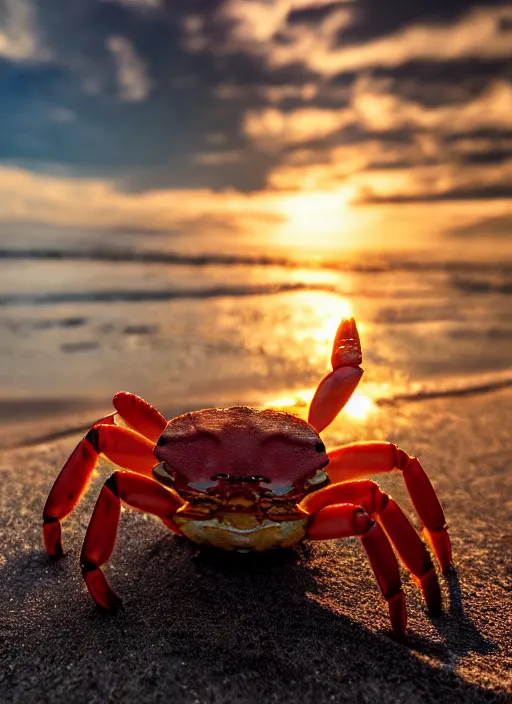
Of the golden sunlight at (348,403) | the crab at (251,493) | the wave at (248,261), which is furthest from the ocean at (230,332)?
the crab at (251,493)

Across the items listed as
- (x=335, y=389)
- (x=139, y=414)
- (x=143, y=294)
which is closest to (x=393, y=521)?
(x=335, y=389)

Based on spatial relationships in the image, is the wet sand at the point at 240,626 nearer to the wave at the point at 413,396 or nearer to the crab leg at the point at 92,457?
the crab leg at the point at 92,457

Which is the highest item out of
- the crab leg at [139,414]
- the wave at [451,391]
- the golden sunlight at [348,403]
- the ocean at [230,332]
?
the crab leg at [139,414]

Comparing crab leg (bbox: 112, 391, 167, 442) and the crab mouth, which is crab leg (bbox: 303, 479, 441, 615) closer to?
the crab mouth

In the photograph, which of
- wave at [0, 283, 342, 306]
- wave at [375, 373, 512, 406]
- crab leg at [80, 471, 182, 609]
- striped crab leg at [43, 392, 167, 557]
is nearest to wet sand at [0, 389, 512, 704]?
crab leg at [80, 471, 182, 609]

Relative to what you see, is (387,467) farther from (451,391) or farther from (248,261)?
(248,261)

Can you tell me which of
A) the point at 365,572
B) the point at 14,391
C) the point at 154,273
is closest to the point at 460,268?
the point at 154,273

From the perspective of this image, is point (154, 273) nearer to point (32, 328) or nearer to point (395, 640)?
point (32, 328)
